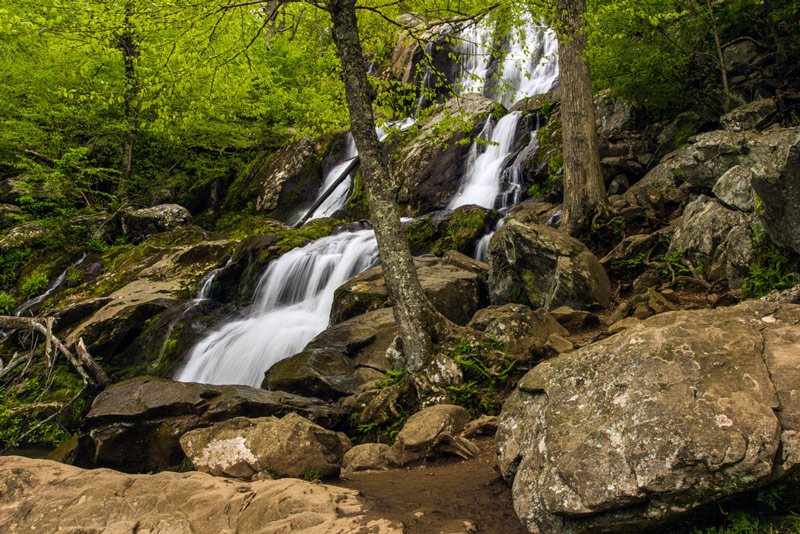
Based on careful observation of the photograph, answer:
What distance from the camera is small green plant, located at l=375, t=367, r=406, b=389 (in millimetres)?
5886

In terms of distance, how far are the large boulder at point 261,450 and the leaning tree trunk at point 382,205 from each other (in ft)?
6.21

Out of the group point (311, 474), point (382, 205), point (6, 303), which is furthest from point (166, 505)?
point (6, 303)

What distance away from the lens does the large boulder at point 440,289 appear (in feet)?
26.8

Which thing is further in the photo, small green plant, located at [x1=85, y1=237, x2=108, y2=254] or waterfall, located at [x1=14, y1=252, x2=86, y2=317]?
small green plant, located at [x1=85, y1=237, x2=108, y2=254]

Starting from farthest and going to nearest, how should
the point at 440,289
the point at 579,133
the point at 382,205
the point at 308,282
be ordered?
the point at 308,282, the point at 579,133, the point at 440,289, the point at 382,205

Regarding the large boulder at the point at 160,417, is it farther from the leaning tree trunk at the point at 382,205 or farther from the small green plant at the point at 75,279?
the small green plant at the point at 75,279

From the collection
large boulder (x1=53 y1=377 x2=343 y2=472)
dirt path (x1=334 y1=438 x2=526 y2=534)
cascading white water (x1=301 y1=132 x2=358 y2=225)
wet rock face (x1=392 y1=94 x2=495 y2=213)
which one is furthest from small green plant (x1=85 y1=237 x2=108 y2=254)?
dirt path (x1=334 y1=438 x2=526 y2=534)

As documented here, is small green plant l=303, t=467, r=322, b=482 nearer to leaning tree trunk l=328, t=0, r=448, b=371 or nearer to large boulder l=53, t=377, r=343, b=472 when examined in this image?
large boulder l=53, t=377, r=343, b=472

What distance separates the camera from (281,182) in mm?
19891

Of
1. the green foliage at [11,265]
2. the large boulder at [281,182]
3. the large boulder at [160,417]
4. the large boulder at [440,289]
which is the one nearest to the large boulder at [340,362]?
the large boulder at [160,417]

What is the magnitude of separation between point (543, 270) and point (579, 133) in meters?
3.06

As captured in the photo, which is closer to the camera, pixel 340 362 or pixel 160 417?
pixel 160 417

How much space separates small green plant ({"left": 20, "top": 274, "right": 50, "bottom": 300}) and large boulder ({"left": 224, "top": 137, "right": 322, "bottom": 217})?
7.64 metres

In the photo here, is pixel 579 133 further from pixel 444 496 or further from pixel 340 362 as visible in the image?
pixel 444 496
